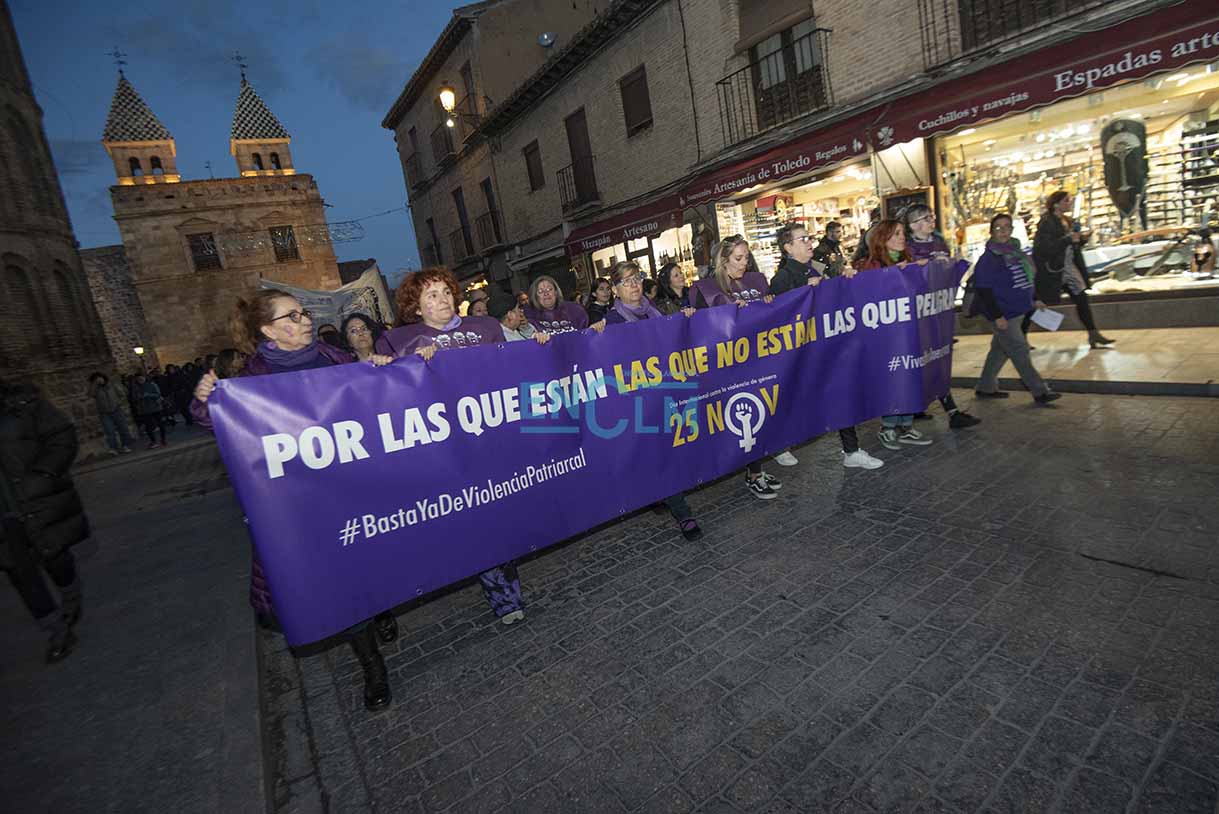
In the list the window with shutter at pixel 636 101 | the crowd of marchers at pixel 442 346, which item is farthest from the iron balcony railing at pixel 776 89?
the crowd of marchers at pixel 442 346

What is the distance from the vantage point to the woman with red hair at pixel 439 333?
355 cm

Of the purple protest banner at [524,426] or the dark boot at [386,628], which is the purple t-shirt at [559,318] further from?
the dark boot at [386,628]

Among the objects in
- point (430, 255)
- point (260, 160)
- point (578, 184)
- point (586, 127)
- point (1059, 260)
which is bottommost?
point (1059, 260)

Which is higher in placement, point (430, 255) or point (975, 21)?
point (430, 255)

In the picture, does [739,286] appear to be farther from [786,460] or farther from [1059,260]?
[1059,260]

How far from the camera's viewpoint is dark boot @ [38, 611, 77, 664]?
392 cm

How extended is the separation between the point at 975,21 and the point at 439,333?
961 cm

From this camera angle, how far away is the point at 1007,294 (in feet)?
19.5

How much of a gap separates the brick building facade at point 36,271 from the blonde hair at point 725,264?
65.1 ft

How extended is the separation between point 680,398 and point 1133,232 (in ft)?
29.3

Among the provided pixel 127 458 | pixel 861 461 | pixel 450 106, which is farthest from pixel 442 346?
pixel 450 106

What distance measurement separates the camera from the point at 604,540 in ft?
15.0

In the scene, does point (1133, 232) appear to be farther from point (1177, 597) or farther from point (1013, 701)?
point (1013, 701)

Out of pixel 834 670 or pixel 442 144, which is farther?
pixel 442 144
